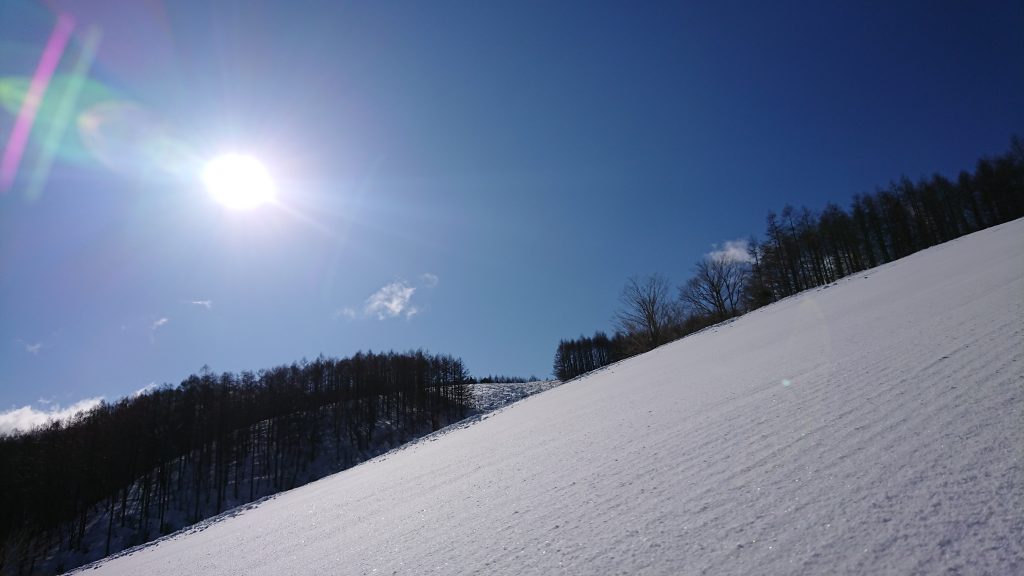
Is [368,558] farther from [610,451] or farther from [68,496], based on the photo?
[68,496]

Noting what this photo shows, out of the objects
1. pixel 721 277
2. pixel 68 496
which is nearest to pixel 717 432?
pixel 721 277

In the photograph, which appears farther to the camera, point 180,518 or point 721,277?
point 180,518

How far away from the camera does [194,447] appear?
52.1m

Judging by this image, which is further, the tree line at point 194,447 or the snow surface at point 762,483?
the tree line at point 194,447

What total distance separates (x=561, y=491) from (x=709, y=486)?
1.45 m

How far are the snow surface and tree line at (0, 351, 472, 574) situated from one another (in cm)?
4329

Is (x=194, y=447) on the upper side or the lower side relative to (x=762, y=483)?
lower

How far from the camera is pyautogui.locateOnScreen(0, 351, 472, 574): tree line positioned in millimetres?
42281

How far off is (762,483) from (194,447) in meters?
69.0

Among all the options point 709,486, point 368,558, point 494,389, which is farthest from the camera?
point 494,389

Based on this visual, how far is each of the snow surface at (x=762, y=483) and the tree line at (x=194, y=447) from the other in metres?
43.3

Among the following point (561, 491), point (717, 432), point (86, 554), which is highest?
point (717, 432)

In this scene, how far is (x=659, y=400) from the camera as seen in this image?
22.0 feet

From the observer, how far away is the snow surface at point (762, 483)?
189cm
